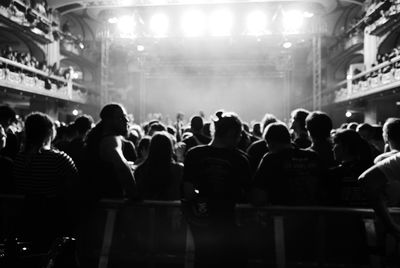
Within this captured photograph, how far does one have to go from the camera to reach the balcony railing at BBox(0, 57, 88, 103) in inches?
571

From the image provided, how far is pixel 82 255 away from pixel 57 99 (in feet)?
57.3

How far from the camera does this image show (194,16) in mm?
21266

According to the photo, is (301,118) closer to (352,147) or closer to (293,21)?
(352,147)

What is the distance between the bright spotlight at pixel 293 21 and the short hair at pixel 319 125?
16651 mm

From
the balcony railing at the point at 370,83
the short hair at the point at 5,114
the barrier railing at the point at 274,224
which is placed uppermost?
the balcony railing at the point at 370,83

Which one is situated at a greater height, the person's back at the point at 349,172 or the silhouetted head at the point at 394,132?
the silhouetted head at the point at 394,132

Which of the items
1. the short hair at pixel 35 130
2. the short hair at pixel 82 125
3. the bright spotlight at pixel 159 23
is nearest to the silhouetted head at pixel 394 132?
the short hair at pixel 35 130

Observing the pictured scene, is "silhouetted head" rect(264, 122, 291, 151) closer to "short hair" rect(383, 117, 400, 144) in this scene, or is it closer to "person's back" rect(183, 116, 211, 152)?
"short hair" rect(383, 117, 400, 144)

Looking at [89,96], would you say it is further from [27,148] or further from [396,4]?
[27,148]

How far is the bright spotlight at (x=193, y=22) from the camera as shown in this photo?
21266 mm

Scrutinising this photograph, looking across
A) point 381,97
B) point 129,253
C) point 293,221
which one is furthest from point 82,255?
point 381,97

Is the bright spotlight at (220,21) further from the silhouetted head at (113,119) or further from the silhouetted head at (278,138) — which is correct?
the silhouetted head at (278,138)

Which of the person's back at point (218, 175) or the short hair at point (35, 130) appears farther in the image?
the short hair at point (35, 130)

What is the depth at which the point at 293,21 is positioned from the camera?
19922 mm
